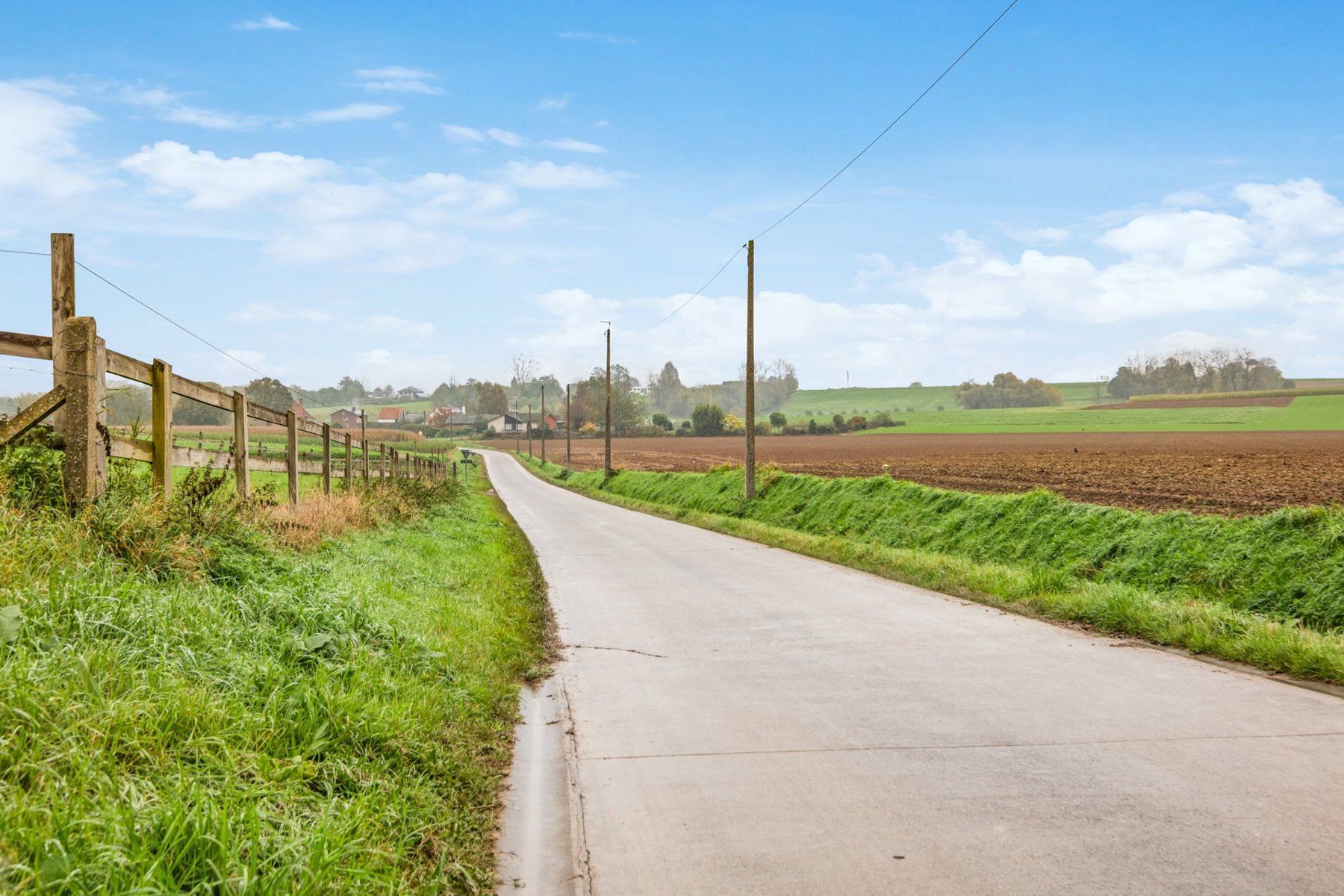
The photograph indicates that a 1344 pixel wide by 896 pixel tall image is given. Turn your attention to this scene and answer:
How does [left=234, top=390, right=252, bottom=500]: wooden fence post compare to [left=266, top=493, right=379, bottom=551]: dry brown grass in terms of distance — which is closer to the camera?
[left=266, top=493, right=379, bottom=551]: dry brown grass

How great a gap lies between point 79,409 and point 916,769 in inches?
242

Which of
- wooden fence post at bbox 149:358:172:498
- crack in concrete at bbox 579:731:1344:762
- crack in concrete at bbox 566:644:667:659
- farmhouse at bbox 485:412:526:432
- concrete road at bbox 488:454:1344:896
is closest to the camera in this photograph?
concrete road at bbox 488:454:1344:896

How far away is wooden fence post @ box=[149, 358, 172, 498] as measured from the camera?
8242 mm

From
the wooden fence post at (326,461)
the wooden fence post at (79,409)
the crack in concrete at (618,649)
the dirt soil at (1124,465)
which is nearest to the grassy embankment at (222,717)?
the wooden fence post at (79,409)

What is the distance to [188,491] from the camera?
28.7 feet

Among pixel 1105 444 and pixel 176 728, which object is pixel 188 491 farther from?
pixel 1105 444

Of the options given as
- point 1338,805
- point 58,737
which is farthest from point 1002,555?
point 58,737

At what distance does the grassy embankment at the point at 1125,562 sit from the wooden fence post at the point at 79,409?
9.13 metres

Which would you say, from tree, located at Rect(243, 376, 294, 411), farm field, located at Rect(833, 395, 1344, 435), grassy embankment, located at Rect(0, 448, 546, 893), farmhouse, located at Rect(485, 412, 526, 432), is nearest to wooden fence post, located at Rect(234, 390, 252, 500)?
grassy embankment, located at Rect(0, 448, 546, 893)

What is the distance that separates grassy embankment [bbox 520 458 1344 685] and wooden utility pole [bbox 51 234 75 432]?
9.45 metres

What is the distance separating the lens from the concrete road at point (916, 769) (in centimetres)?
400

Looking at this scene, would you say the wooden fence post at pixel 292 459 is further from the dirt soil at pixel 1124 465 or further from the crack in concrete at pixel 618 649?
the dirt soil at pixel 1124 465

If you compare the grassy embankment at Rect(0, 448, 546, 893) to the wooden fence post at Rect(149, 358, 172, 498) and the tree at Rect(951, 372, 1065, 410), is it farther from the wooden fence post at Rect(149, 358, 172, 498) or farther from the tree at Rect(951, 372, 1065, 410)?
the tree at Rect(951, 372, 1065, 410)

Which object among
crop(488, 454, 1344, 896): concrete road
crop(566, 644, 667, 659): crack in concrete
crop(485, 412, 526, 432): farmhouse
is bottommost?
crop(566, 644, 667, 659): crack in concrete
